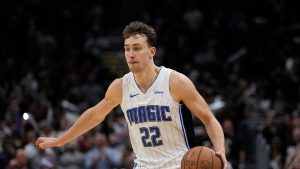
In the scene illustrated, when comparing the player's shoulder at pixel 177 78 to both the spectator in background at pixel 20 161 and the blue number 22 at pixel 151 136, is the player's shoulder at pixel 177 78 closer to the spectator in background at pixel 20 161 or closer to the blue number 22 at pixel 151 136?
the blue number 22 at pixel 151 136

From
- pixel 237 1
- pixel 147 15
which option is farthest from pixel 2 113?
pixel 237 1

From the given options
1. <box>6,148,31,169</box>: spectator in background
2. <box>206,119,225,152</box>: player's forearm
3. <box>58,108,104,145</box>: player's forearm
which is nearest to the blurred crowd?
<box>6,148,31,169</box>: spectator in background

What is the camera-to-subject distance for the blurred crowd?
45.5ft

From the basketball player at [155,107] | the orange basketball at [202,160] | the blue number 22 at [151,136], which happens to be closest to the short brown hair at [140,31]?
the basketball player at [155,107]

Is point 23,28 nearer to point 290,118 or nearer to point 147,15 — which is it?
point 147,15

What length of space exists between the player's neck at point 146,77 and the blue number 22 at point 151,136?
40cm

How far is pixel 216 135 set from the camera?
6.95m

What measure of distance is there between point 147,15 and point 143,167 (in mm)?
15914

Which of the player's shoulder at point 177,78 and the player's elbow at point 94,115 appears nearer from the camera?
the player's shoulder at point 177,78

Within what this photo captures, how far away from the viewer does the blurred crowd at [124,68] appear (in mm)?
13867

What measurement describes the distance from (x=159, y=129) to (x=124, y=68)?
14.7m

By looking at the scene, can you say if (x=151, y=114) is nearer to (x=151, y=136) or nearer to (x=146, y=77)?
(x=151, y=136)

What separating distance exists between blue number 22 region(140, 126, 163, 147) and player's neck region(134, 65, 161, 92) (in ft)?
1.32

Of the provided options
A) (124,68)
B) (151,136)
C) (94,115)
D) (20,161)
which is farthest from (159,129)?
(124,68)
